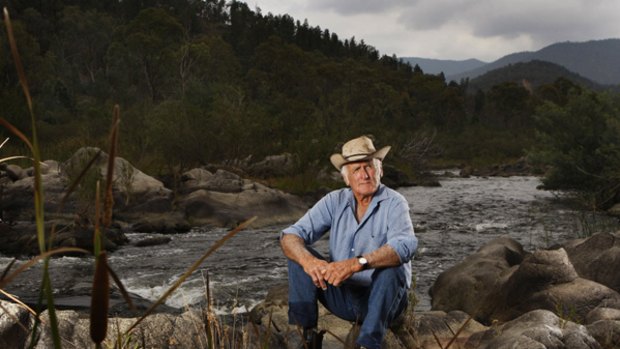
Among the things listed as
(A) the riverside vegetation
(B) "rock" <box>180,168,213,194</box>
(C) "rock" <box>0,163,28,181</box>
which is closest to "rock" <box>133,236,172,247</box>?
(A) the riverside vegetation

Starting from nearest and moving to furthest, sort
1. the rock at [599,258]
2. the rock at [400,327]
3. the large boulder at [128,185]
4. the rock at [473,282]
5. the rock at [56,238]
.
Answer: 1. the rock at [400,327]
2. the rock at [599,258]
3. the rock at [473,282]
4. the rock at [56,238]
5. the large boulder at [128,185]

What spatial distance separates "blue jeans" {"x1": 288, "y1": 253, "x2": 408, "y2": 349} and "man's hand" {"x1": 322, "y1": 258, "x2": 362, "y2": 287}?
148 mm

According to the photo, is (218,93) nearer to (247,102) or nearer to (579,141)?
(247,102)

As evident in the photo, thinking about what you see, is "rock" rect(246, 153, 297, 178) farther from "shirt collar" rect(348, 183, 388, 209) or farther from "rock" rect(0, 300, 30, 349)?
"rock" rect(0, 300, 30, 349)

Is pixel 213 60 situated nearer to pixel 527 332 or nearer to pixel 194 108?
pixel 194 108

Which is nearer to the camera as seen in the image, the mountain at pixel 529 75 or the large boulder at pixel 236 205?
the large boulder at pixel 236 205

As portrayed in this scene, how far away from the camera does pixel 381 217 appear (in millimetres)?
3639

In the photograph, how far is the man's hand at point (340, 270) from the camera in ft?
11.0

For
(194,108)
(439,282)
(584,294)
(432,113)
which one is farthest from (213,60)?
(584,294)

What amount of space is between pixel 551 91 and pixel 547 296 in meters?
70.5

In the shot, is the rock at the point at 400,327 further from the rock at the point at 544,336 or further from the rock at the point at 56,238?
the rock at the point at 56,238

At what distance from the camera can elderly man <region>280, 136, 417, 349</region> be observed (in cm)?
334

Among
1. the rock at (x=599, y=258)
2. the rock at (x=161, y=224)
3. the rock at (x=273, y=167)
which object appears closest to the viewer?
the rock at (x=599, y=258)

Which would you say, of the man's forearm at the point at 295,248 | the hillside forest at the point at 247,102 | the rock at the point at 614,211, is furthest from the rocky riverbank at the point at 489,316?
the rock at the point at 614,211
